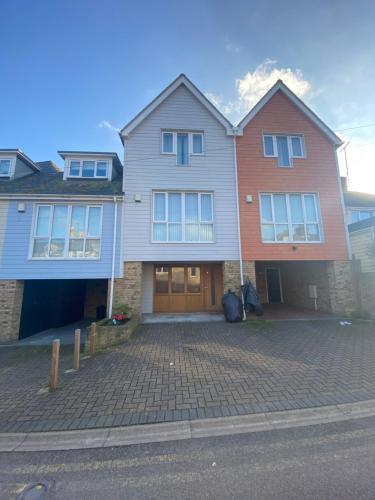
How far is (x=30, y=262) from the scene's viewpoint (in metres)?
8.77

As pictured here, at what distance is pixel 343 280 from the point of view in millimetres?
9984

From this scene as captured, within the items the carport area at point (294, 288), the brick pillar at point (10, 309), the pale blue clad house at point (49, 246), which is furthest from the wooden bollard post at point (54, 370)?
the carport area at point (294, 288)

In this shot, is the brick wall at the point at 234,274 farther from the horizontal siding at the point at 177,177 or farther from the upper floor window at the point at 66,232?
the upper floor window at the point at 66,232

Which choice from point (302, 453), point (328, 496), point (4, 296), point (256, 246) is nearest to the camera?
point (328, 496)

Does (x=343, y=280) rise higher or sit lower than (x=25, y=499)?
higher

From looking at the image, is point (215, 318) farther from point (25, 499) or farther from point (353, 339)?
point (25, 499)

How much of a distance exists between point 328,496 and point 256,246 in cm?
855

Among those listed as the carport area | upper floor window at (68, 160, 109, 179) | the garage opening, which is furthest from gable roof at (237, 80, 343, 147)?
the garage opening

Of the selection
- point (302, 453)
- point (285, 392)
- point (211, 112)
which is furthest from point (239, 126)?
point (302, 453)

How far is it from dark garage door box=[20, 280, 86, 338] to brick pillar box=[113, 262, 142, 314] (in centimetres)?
335

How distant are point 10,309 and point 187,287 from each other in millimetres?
7648

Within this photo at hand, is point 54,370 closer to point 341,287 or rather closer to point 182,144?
point 182,144

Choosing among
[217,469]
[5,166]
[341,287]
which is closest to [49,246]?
[5,166]

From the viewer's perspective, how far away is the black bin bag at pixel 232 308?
887 centimetres
